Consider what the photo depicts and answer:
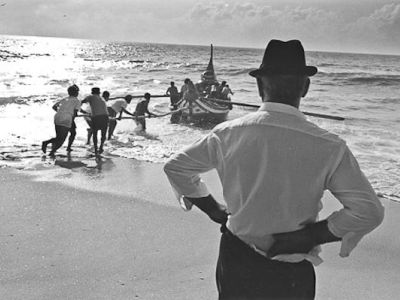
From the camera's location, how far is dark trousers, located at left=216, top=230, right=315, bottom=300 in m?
1.98

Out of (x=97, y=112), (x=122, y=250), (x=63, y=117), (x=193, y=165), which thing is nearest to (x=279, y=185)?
(x=193, y=165)

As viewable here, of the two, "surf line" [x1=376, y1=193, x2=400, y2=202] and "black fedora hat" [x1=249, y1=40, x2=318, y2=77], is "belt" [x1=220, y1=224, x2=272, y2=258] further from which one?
"surf line" [x1=376, y1=193, x2=400, y2=202]

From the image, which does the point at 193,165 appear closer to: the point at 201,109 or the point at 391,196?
the point at 391,196

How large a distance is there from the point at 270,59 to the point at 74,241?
133 inches

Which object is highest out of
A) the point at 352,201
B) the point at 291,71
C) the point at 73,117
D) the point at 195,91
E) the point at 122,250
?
the point at 291,71

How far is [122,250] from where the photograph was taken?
15.0 ft

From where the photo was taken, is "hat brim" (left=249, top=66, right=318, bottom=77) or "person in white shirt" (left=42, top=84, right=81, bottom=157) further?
"person in white shirt" (left=42, top=84, right=81, bottom=157)

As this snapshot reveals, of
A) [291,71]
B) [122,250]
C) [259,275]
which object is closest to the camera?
[291,71]

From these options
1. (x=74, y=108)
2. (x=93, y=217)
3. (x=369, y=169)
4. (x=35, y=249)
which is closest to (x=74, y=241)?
(x=35, y=249)

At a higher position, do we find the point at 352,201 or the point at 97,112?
the point at 352,201

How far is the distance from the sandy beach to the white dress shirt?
196cm

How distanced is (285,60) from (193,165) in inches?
22.0

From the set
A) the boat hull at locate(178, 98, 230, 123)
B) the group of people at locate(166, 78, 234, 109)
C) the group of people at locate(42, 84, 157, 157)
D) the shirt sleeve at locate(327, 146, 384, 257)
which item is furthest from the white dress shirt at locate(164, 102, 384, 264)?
the group of people at locate(166, 78, 234, 109)

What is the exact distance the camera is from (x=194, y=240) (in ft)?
16.3
